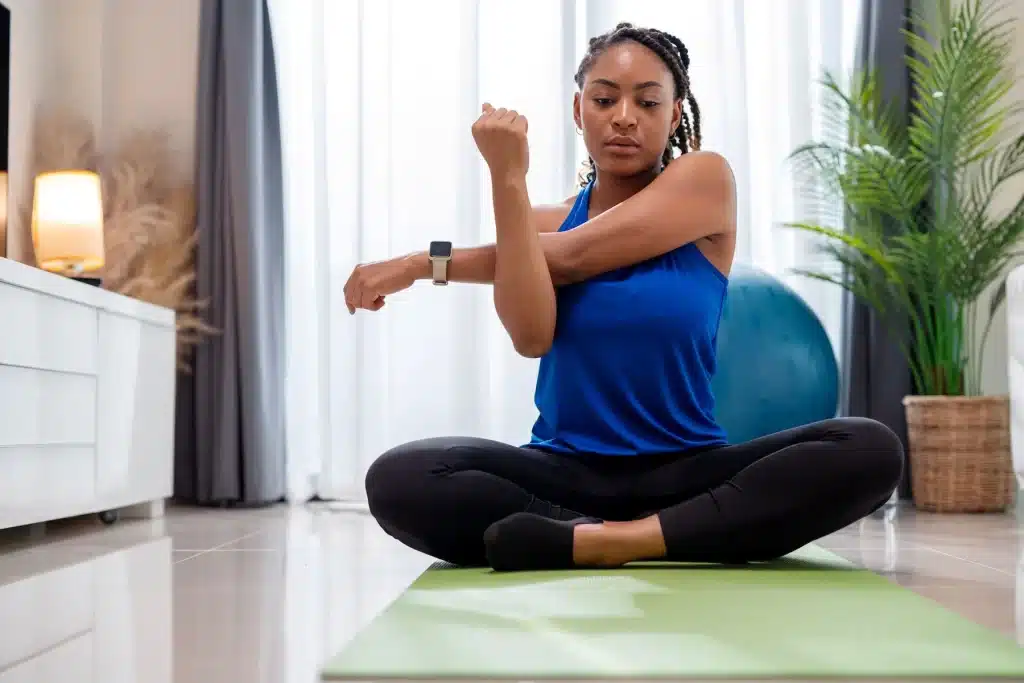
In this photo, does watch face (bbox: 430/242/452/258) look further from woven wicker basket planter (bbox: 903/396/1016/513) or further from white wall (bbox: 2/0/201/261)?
white wall (bbox: 2/0/201/261)

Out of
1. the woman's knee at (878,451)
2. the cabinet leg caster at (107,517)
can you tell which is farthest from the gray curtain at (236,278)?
the woman's knee at (878,451)

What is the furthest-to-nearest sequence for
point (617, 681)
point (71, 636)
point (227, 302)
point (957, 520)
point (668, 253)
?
point (227, 302), point (957, 520), point (668, 253), point (71, 636), point (617, 681)

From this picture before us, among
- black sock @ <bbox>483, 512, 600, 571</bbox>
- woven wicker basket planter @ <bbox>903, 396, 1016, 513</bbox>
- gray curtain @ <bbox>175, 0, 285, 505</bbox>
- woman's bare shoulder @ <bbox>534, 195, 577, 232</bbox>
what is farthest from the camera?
gray curtain @ <bbox>175, 0, 285, 505</bbox>

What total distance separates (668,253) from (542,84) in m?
2.40

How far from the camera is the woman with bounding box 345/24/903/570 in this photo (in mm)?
1811

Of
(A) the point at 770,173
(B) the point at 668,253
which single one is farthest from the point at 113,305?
(A) the point at 770,173

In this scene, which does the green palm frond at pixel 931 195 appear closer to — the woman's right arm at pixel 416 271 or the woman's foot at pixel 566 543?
the woman's right arm at pixel 416 271

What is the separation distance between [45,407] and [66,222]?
3.12 ft

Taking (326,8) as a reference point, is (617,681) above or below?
below

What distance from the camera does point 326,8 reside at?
431cm

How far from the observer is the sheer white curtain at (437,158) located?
13.8 ft

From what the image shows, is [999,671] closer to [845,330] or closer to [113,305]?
[113,305]

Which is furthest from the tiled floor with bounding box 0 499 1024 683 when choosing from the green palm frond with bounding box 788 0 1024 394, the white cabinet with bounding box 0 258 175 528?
the green palm frond with bounding box 788 0 1024 394

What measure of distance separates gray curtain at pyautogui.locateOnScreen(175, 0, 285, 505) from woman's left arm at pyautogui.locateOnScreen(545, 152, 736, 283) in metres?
2.35
